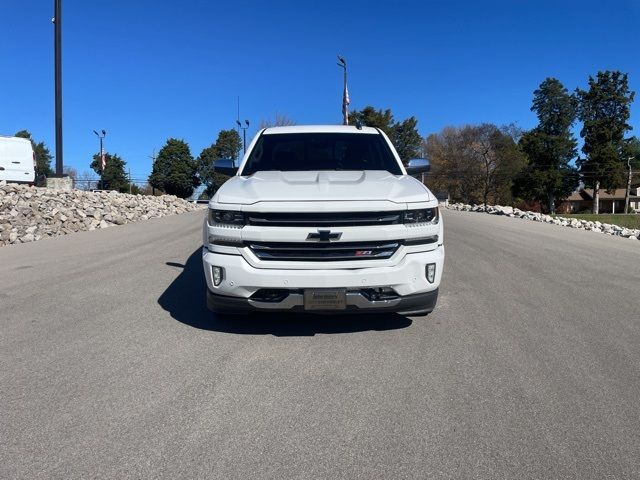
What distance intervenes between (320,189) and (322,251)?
0.55 meters

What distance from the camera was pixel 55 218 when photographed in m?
12.9

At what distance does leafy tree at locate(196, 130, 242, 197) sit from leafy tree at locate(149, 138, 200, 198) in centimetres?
164

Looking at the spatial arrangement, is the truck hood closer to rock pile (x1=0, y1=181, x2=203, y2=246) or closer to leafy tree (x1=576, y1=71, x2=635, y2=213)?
rock pile (x1=0, y1=181, x2=203, y2=246)

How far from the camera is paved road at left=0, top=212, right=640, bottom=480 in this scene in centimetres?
266

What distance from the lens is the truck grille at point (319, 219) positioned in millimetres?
4016

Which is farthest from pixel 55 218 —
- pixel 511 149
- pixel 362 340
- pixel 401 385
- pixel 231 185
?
pixel 511 149

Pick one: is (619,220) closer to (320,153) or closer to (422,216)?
(320,153)

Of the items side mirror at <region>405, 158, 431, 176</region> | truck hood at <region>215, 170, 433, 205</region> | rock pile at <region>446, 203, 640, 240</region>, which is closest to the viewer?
truck hood at <region>215, 170, 433, 205</region>

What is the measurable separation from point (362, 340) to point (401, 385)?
34.8 inches

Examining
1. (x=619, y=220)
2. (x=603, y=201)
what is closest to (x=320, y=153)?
(x=619, y=220)

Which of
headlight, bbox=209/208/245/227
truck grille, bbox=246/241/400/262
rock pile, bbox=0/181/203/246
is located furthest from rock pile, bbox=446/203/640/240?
rock pile, bbox=0/181/203/246

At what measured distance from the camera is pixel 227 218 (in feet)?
13.7

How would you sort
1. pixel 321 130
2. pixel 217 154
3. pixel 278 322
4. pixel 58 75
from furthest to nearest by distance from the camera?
1. pixel 217 154
2. pixel 58 75
3. pixel 321 130
4. pixel 278 322

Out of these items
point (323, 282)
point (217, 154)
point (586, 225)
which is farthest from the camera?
point (217, 154)
